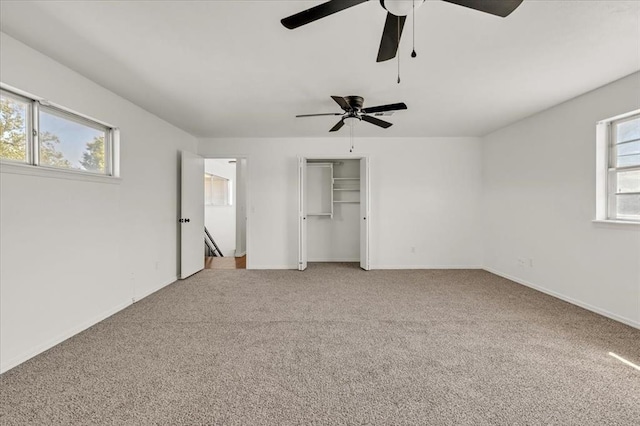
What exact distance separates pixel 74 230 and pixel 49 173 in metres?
0.56

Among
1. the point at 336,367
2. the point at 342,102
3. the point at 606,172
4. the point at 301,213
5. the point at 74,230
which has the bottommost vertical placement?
the point at 336,367

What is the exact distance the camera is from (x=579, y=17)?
1.91m

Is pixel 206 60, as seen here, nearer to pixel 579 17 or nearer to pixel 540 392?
pixel 579 17

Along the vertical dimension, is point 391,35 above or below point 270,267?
above

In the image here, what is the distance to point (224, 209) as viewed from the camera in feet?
28.0

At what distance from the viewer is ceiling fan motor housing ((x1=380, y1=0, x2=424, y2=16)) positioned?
4.37ft

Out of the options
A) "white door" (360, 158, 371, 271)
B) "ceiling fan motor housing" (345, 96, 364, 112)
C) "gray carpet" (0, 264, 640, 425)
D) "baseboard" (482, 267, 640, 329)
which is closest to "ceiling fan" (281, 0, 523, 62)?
"ceiling fan motor housing" (345, 96, 364, 112)

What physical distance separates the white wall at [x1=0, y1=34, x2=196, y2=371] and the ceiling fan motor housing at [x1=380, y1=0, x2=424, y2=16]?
2.71 m

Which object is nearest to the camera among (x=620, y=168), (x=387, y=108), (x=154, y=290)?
(x=387, y=108)

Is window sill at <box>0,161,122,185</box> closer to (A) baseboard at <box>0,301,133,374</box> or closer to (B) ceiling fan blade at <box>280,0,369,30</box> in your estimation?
(A) baseboard at <box>0,301,133,374</box>

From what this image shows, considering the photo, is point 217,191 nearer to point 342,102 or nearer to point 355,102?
point 355,102

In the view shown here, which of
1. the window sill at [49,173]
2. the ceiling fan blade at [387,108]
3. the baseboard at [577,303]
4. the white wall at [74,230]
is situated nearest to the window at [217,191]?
the white wall at [74,230]

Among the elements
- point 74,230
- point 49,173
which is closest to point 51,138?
point 49,173

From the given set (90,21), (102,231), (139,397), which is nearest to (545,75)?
(90,21)
